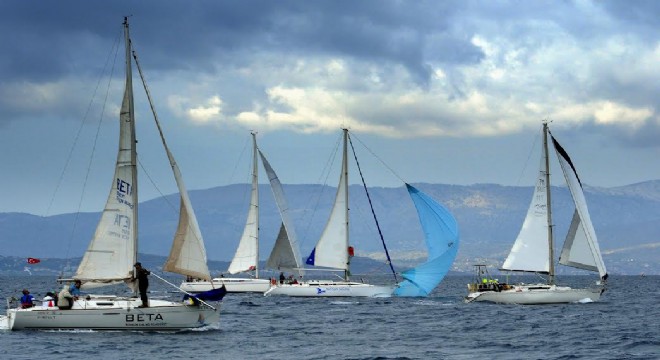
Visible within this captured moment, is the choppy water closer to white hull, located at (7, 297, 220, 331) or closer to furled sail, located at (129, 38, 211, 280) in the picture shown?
white hull, located at (7, 297, 220, 331)

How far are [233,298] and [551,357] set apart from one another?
54.7 metres

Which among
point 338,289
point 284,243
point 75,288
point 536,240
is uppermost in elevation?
point 284,243

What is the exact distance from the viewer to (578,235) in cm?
8281

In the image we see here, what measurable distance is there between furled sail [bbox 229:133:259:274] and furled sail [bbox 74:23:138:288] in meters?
51.3

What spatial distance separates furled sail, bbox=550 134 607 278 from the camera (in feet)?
266

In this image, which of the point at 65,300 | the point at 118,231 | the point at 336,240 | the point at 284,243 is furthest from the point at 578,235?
the point at 65,300

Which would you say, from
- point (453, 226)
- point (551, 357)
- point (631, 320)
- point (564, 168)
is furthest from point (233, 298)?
point (551, 357)

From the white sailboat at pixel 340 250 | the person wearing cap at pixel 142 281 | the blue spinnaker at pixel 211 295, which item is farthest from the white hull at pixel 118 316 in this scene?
the white sailboat at pixel 340 250

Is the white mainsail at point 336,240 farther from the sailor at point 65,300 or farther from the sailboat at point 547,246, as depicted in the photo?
the sailor at point 65,300

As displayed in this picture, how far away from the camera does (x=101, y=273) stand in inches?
2012

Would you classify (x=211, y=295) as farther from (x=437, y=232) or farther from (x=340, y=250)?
(x=340, y=250)

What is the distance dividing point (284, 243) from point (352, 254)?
14798mm

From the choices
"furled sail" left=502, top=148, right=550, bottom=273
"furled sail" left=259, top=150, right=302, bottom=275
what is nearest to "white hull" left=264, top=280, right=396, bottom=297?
"furled sail" left=259, top=150, right=302, bottom=275

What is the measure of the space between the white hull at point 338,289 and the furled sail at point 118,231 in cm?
4089
